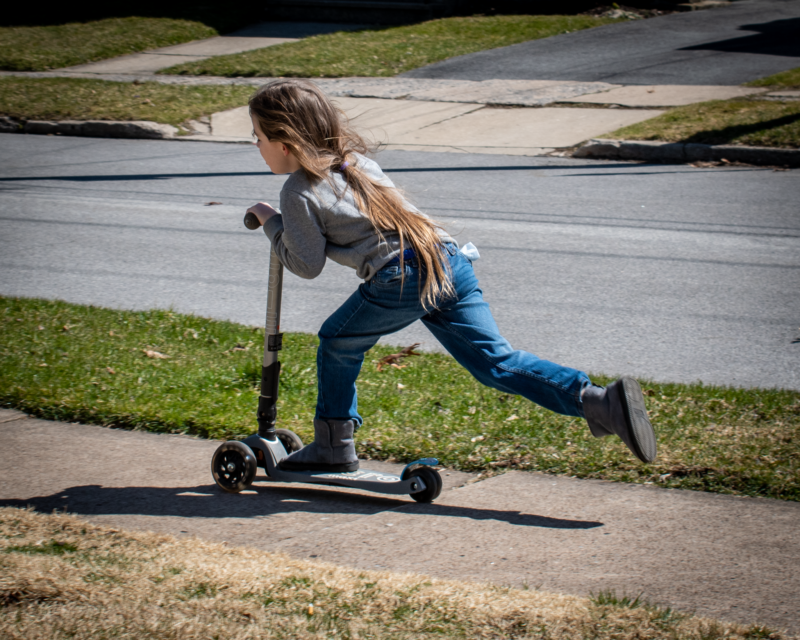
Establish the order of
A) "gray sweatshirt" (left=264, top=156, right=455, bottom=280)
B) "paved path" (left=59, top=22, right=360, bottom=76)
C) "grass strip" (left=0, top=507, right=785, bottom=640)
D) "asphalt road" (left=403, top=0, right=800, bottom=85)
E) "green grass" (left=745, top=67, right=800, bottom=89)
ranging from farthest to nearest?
"paved path" (left=59, top=22, right=360, bottom=76) → "asphalt road" (left=403, top=0, right=800, bottom=85) → "green grass" (left=745, top=67, right=800, bottom=89) → "gray sweatshirt" (left=264, top=156, right=455, bottom=280) → "grass strip" (left=0, top=507, right=785, bottom=640)

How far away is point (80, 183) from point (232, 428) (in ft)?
22.4

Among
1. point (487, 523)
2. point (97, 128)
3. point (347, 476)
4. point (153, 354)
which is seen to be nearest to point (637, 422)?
point (487, 523)

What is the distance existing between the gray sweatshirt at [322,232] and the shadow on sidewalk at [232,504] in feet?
3.18

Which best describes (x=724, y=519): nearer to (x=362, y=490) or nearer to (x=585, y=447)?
(x=585, y=447)

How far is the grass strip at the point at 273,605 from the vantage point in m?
2.46

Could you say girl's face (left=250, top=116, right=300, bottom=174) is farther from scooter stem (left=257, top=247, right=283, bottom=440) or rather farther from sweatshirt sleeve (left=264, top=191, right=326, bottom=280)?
scooter stem (left=257, top=247, right=283, bottom=440)

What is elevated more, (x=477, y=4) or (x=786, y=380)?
(x=477, y=4)

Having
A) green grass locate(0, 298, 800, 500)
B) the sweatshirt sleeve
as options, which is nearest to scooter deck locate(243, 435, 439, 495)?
green grass locate(0, 298, 800, 500)

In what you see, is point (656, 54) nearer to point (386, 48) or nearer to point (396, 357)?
point (386, 48)

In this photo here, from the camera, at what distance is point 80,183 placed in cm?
1005

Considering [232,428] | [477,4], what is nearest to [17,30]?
[477,4]

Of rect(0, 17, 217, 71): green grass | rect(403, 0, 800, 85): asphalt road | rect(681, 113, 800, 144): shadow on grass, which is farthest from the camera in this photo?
rect(0, 17, 217, 71): green grass

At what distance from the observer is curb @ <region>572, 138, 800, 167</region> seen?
1062cm

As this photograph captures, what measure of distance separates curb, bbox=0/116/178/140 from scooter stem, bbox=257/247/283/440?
10179 mm
